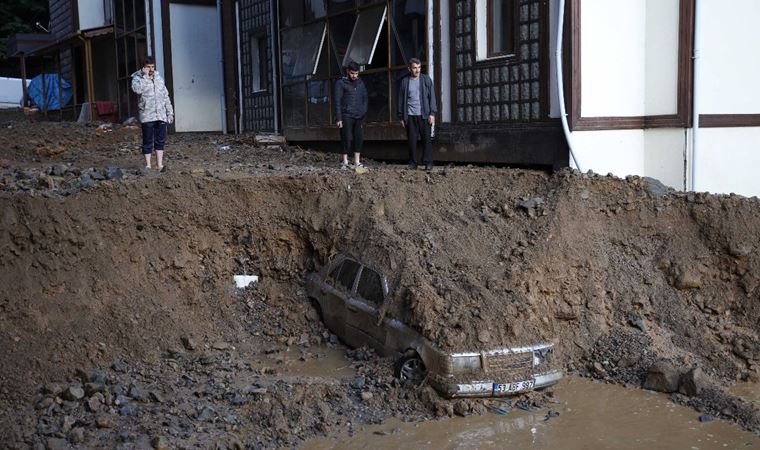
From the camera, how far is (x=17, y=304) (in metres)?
8.91

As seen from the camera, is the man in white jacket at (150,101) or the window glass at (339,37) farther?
the window glass at (339,37)

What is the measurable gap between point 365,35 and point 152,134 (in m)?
4.79

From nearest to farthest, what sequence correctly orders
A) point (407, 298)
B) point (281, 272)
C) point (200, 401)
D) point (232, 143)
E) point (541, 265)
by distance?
point (200, 401)
point (407, 298)
point (541, 265)
point (281, 272)
point (232, 143)

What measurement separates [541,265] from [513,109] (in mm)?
3242

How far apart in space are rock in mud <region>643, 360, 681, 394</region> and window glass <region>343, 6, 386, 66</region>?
8.39 m

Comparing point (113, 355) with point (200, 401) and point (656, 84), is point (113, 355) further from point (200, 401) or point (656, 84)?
point (656, 84)

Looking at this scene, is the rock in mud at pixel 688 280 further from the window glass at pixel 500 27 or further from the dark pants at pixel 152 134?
the dark pants at pixel 152 134

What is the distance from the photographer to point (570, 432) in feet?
25.4

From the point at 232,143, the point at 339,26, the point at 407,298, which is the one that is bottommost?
the point at 407,298

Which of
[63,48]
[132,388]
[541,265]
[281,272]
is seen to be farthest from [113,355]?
[63,48]

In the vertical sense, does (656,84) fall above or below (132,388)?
above

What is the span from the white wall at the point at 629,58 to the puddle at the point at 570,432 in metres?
4.78

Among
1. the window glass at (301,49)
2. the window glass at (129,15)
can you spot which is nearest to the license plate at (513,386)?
the window glass at (301,49)

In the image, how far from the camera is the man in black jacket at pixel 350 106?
13.4m
